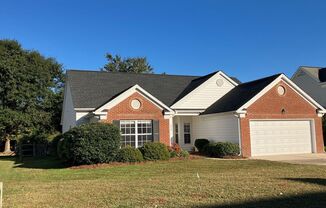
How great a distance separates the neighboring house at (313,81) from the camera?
1478 inches

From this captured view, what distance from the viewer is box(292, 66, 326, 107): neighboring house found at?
37.5m

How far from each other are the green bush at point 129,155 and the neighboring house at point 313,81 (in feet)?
86.5

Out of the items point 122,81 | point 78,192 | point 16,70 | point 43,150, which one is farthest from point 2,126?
point 78,192

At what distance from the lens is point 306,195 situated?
8.85m

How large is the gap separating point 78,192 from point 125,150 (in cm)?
850

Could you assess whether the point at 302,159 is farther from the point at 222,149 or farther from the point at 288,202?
the point at 288,202

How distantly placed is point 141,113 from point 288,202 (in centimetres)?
1461

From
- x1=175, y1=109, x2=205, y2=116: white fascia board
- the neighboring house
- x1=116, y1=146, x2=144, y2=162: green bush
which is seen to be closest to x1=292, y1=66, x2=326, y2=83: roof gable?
the neighboring house

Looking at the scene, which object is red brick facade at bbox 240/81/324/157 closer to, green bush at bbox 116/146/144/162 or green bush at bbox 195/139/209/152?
green bush at bbox 195/139/209/152

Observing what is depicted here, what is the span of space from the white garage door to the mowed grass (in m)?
8.08

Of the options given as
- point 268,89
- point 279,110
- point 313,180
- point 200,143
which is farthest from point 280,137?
point 313,180

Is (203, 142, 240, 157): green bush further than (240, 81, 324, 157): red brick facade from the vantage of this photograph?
No

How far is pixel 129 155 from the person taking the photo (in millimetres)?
18156

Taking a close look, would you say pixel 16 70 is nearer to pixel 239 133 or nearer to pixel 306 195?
pixel 239 133
